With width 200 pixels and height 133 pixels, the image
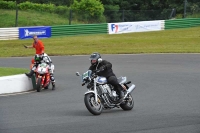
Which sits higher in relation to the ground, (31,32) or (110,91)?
(110,91)

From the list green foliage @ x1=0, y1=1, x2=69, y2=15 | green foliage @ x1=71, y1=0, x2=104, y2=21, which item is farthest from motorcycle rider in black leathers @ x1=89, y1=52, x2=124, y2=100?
green foliage @ x1=71, y1=0, x2=104, y2=21

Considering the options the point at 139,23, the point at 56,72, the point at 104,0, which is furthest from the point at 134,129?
the point at 104,0

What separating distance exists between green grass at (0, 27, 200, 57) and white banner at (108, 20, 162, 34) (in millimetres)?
978

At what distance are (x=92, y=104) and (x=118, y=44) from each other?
24.5 meters

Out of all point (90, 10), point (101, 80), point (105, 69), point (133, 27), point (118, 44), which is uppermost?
point (90, 10)

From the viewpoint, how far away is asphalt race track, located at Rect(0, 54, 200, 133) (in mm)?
11664

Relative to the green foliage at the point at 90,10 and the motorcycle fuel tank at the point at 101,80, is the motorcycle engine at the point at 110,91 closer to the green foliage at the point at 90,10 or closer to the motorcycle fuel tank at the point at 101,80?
the motorcycle fuel tank at the point at 101,80

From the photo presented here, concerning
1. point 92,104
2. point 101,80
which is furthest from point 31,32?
point 92,104

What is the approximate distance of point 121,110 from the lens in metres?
14.5

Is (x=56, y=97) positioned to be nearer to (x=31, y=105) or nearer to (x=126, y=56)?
(x=31, y=105)

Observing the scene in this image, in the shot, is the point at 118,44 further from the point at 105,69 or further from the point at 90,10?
the point at 105,69

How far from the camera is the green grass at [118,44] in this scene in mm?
33969

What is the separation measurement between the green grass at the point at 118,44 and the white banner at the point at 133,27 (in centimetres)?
98

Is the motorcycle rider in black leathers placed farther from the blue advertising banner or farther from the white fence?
the white fence
